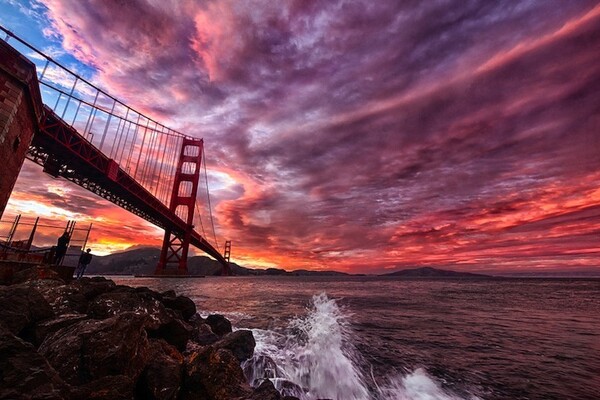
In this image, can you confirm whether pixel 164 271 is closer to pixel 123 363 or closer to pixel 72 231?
pixel 72 231

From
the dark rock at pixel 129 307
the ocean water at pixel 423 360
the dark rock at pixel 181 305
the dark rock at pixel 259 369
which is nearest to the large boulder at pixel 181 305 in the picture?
the dark rock at pixel 181 305

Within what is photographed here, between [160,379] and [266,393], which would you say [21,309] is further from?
[266,393]

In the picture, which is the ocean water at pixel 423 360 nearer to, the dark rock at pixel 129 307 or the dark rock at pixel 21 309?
the dark rock at pixel 129 307

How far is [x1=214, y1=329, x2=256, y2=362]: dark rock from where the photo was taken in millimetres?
7037

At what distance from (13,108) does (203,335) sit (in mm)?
10546

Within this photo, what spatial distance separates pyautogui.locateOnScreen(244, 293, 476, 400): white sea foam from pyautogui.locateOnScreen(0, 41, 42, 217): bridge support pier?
11.5 metres

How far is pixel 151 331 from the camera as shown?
5.82m

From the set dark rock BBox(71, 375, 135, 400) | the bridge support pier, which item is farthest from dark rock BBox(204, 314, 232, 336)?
the bridge support pier

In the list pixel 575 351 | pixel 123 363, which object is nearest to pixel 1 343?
pixel 123 363

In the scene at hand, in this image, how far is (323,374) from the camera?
6.95m

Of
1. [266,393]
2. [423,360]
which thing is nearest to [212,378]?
[266,393]

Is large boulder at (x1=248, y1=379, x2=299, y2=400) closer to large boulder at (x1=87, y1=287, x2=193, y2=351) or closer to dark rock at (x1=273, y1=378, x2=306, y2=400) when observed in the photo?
dark rock at (x1=273, y1=378, x2=306, y2=400)

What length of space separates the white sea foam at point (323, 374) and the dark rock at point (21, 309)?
14.5 ft

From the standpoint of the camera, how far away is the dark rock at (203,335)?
26.6 feet
